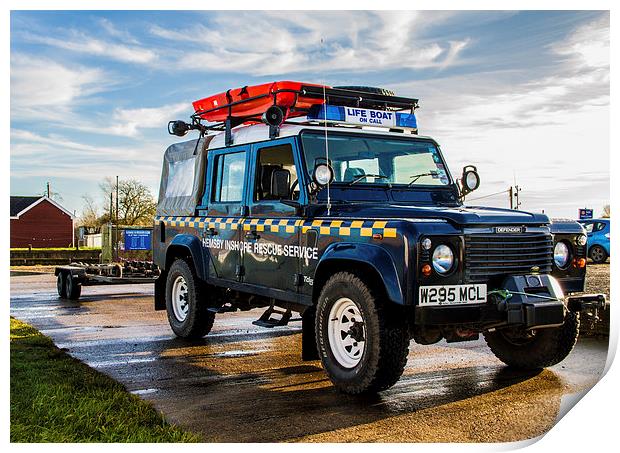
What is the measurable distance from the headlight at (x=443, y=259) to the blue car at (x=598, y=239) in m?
18.0

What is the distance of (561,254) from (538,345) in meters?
0.89

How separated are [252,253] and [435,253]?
2.50 m

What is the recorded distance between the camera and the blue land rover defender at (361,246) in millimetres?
5426

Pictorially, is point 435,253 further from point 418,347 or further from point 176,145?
point 176,145

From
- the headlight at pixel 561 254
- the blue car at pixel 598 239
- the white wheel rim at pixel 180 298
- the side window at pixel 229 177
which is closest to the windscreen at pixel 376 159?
the side window at pixel 229 177

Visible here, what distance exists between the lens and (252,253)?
734cm

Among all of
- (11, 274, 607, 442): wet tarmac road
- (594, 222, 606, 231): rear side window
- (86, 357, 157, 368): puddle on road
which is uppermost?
(594, 222, 606, 231): rear side window

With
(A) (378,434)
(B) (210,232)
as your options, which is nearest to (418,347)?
(B) (210,232)

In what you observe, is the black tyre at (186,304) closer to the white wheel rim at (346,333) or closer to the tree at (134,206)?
the white wheel rim at (346,333)

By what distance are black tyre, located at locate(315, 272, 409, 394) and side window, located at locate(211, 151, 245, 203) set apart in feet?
7.05

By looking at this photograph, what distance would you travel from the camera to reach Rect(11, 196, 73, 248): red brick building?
948 centimetres

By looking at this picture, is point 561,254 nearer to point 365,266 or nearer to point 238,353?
point 365,266

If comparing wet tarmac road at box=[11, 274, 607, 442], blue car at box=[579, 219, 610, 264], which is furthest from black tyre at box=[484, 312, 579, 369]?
blue car at box=[579, 219, 610, 264]

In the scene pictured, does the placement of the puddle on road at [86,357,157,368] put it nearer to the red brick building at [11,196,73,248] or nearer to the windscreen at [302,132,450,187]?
the red brick building at [11,196,73,248]
